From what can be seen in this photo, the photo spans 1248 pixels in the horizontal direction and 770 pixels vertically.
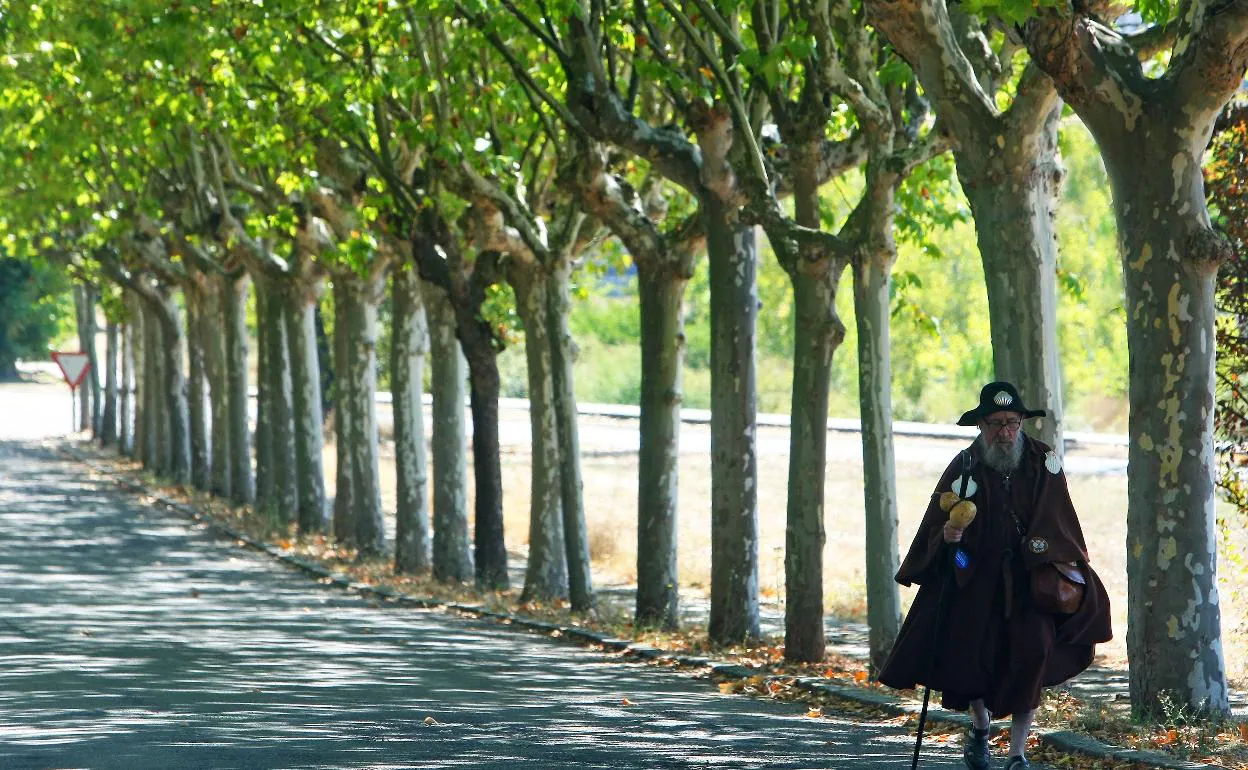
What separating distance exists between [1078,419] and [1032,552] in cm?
5299

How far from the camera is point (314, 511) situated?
3073 centimetres

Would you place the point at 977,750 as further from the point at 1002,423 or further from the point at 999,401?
the point at 999,401

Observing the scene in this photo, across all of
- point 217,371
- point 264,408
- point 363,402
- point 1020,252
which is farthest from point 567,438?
point 217,371

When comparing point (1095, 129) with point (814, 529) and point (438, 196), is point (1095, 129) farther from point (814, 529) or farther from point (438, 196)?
point (438, 196)

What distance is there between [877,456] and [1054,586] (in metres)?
5.53

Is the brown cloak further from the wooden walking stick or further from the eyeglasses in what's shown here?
the eyeglasses

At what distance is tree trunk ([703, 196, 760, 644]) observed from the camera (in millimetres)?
16984

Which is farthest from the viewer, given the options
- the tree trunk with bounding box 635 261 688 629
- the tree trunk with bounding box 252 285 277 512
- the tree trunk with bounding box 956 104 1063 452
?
the tree trunk with bounding box 252 285 277 512

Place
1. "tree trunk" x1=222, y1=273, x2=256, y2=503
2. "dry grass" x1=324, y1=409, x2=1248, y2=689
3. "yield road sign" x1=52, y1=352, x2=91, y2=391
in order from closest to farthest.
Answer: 1. "dry grass" x1=324, y1=409, x2=1248, y2=689
2. "tree trunk" x1=222, y1=273, x2=256, y2=503
3. "yield road sign" x1=52, y1=352, x2=91, y2=391

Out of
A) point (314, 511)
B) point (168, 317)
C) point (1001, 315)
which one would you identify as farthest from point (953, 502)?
point (168, 317)

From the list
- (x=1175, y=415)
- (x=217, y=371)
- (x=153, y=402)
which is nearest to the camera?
(x=1175, y=415)

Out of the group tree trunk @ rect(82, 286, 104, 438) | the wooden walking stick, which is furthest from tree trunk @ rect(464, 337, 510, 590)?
tree trunk @ rect(82, 286, 104, 438)

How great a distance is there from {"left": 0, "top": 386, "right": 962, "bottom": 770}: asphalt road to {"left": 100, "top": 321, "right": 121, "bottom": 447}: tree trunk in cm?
3232

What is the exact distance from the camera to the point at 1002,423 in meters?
9.34
